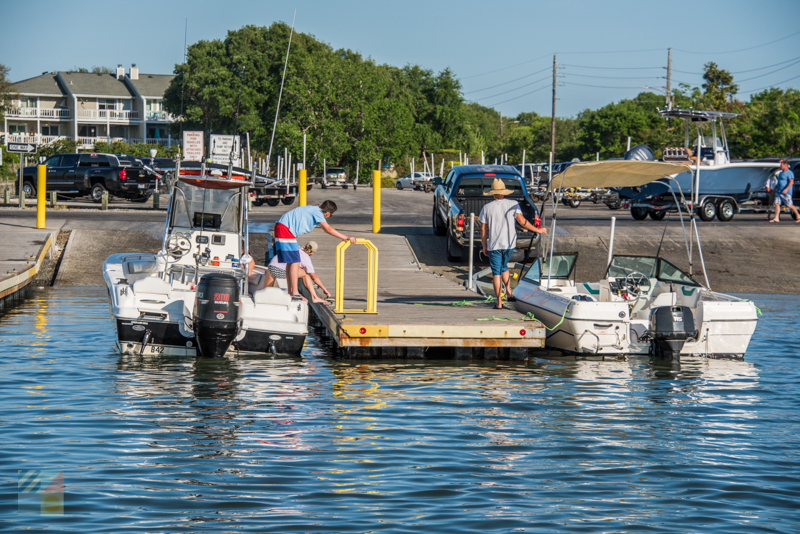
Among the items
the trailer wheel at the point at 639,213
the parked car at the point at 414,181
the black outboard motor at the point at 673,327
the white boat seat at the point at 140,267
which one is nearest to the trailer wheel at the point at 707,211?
the trailer wheel at the point at 639,213

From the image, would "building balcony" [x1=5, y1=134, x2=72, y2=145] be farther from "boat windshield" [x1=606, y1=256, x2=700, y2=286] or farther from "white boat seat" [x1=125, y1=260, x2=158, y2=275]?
"boat windshield" [x1=606, y1=256, x2=700, y2=286]

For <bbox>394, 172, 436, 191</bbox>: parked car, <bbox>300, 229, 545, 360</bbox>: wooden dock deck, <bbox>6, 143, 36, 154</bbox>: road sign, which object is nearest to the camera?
<bbox>300, 229, 545, 360</bbox>: wooden dock deck

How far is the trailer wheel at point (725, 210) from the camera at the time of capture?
90.2 ft

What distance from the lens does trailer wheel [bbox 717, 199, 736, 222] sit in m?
27.5

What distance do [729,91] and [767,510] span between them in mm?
65159

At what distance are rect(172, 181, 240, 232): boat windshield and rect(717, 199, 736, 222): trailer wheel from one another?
1885cm

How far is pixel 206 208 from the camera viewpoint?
42.6ft

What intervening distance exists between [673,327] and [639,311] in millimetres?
709

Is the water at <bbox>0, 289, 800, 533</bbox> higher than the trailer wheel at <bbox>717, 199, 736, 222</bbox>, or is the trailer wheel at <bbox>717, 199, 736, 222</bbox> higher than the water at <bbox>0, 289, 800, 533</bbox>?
the trailer wheel at <bbox>717, 199, 736, 222</bbox>

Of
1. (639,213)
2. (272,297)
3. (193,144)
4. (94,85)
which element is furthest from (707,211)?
(94,85)

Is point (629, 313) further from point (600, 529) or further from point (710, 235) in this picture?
point (710, 235)

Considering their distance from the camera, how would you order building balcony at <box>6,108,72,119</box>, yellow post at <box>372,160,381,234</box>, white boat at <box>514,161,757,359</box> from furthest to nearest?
building balcony at <box>6,108,72,119</box> → yellow post at <box>372,160,381,234</box> → white boat at <box>514,161,757,359</box>

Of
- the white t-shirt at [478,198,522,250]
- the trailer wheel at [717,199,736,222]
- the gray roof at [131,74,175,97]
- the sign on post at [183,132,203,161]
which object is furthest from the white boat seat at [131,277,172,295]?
the gray roof at [131,74,175,97]

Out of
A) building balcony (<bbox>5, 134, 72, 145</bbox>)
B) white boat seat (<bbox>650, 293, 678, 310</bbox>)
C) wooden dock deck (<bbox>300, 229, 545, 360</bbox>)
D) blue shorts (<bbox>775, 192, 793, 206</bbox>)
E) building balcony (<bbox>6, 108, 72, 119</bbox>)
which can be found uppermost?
building balcony (<bbox>6, 108, 72, 119</bbox>)
